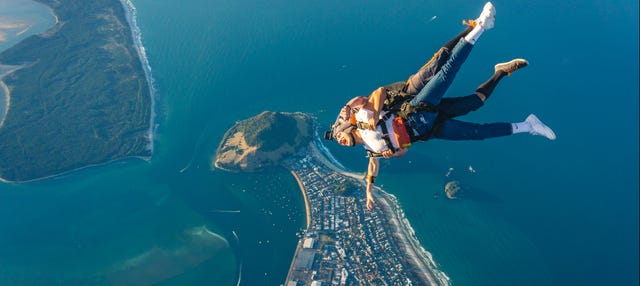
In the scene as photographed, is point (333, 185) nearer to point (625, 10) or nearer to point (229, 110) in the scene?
point (229, 110)

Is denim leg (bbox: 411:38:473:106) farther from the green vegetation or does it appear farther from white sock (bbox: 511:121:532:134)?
the green vegetation

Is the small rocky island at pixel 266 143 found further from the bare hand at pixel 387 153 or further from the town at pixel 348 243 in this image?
the bare hand at pixel 387 153

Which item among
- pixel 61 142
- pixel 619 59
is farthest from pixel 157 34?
pixel 619 59

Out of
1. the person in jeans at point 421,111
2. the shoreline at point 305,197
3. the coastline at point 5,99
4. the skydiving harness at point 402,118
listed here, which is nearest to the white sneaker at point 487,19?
the person in jeans at point 421,111

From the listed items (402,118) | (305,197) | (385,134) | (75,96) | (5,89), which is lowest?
(5,89)

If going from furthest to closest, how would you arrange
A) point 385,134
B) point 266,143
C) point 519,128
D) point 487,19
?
point 266,143 < point 519,128 < point 385,134 < point 487,19

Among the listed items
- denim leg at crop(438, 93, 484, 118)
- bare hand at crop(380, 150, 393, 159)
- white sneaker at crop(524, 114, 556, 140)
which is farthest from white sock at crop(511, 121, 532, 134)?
bare hand at crop(380, 150, 393, 159)

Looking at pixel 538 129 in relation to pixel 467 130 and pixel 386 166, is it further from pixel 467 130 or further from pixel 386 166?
pixel 386 166

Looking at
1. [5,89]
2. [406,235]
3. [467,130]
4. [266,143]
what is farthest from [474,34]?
[5,89]
